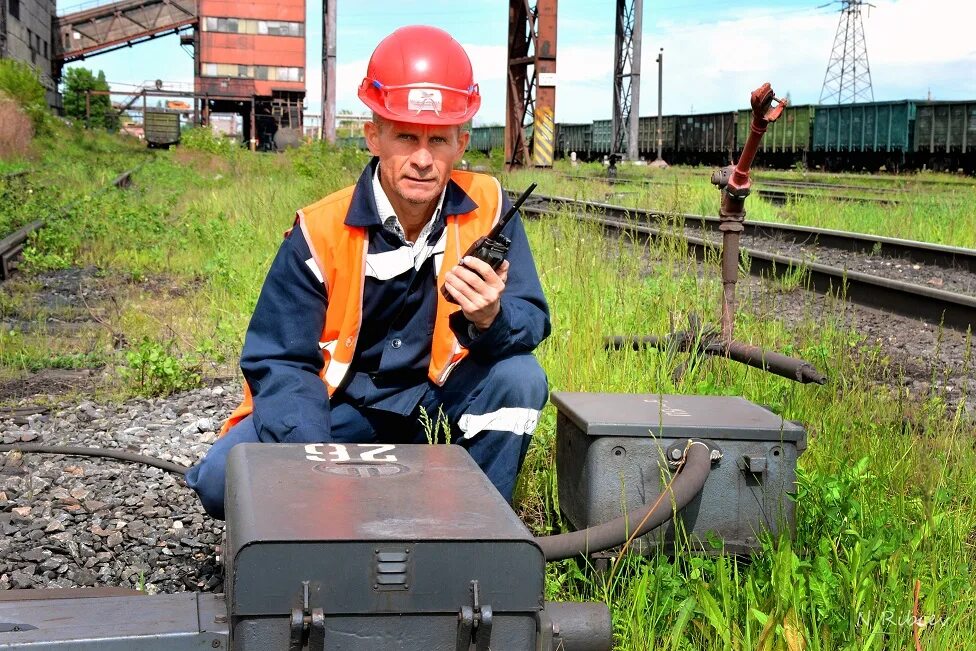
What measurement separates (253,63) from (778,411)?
2395 inches

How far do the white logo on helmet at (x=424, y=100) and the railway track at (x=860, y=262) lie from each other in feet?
7.36

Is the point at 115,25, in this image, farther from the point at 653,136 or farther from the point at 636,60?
the point at 636,60

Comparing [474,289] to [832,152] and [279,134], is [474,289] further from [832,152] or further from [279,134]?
[279,134]

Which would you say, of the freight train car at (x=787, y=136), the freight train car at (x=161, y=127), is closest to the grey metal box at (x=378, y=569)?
the freight train car at (x=787, y=136)

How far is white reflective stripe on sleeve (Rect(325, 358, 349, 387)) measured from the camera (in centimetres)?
280

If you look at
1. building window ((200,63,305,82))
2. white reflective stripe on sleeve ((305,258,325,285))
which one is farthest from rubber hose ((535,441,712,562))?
building window ((200,63,305,82))

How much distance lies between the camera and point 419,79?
2727 millimetres

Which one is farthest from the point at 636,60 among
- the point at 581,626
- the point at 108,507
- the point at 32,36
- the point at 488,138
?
the point at 32,36

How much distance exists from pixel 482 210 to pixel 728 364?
5.21 feet

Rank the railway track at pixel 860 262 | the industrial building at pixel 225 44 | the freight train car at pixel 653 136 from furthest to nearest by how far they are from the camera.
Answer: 1. the industrial building at pixel 225 44
2. the freight train car at pixel 653 136
3. the railway track at pixel 860 262

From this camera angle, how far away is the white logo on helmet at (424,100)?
107 inches

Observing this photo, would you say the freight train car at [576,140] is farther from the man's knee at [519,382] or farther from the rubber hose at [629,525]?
the rubber hose at [629,525]

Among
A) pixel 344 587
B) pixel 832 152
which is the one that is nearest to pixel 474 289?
pixel 344 587

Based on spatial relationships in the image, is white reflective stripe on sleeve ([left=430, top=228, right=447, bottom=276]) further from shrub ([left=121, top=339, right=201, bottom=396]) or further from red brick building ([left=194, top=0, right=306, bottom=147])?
red brick building ([left=194, top=0, right=306, bottom=147])
